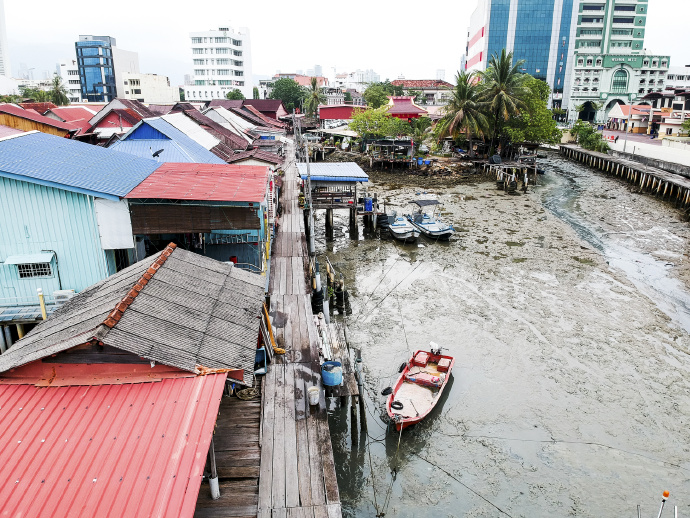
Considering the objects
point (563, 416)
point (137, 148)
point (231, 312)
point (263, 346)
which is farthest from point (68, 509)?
point (137, 148)

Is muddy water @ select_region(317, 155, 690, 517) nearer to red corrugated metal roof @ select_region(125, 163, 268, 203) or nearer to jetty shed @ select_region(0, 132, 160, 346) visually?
red corrugated metal roof @ select_region(125, 163, 268, 203)

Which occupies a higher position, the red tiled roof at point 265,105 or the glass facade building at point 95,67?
the glass facade building at point 95,67

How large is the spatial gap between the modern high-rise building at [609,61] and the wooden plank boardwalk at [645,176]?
42.1 metres

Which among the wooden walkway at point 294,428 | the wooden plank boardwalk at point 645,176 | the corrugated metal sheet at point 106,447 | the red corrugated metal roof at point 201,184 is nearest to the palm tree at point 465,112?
the wooden plank boardwalk at point 645,176

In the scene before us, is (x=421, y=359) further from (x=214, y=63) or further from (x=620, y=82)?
(x=214, y=63)

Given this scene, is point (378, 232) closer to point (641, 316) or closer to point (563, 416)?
point (641, 316)

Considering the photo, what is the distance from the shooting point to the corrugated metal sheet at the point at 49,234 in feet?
45.6

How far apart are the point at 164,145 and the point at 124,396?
18.6 metres

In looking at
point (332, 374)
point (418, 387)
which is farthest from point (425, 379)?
point (332, 374)

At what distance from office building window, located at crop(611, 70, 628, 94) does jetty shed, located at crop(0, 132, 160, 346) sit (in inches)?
4182

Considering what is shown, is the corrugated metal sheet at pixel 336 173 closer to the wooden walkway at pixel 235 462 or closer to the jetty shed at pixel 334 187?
the jetty shed at pixel 334 187

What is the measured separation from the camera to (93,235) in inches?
575

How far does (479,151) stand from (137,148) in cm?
4724

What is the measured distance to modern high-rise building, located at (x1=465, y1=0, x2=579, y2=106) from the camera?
308 feet
